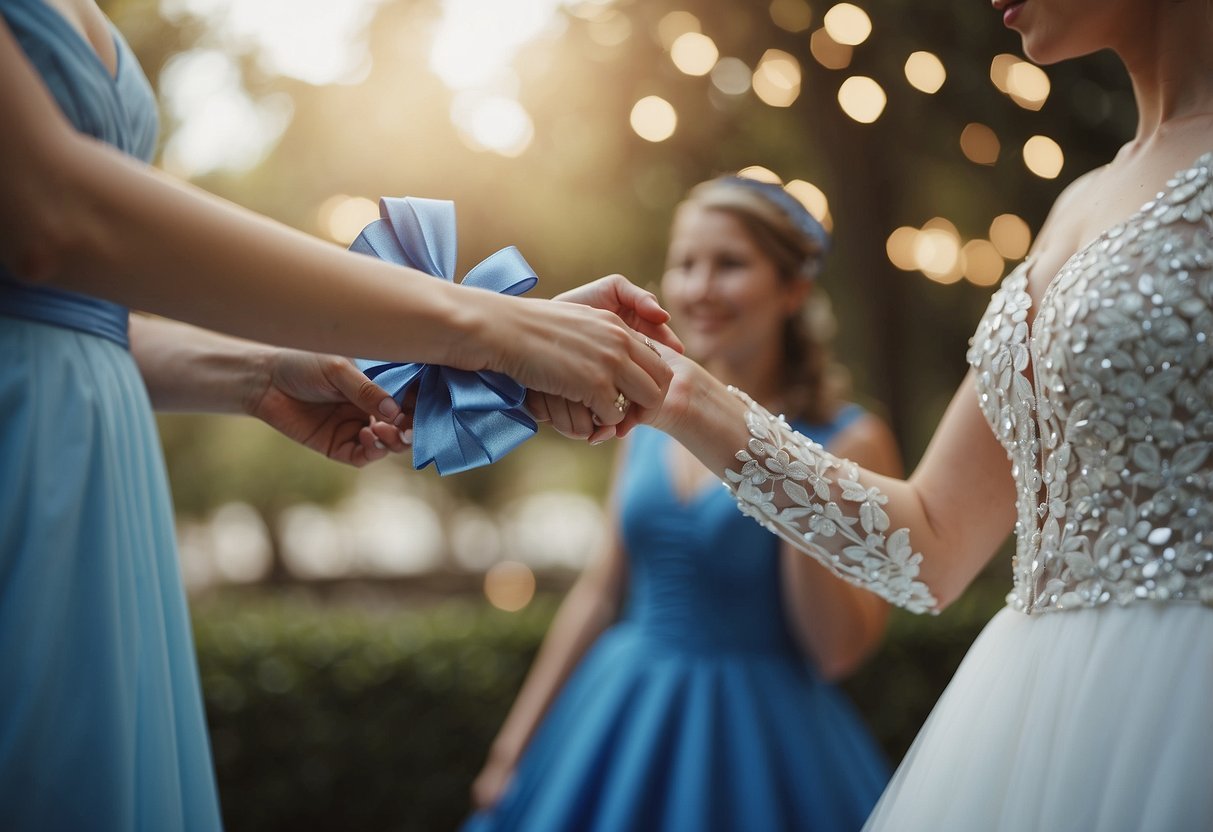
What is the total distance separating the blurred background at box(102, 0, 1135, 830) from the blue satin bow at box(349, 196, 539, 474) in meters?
3.17

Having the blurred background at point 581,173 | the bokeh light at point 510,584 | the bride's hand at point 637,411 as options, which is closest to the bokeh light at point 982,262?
the blurred background at point 581,173

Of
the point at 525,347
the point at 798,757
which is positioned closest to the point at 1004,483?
the point at 525,347

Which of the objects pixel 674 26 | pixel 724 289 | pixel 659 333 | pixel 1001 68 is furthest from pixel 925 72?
pixel 659 333

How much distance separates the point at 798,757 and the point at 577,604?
0.93 meters

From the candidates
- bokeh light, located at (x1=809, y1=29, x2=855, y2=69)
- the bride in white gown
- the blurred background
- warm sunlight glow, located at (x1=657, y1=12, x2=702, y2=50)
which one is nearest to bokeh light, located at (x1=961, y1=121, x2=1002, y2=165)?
the blurred background

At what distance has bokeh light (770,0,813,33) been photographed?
5.34 metres

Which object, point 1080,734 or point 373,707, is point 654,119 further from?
point 1080,734

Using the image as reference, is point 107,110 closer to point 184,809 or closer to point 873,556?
point 184,809

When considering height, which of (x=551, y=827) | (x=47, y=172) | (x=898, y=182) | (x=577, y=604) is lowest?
(x=551, y=827)

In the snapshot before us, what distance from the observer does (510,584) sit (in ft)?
48.3

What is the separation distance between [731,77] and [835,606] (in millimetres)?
3817

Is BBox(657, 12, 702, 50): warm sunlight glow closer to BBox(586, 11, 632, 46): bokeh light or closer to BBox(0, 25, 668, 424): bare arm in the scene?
BBox(586, 11, 632, 46): bokeh light

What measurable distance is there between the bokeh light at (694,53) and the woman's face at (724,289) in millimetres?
2519

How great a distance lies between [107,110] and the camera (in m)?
1.52
